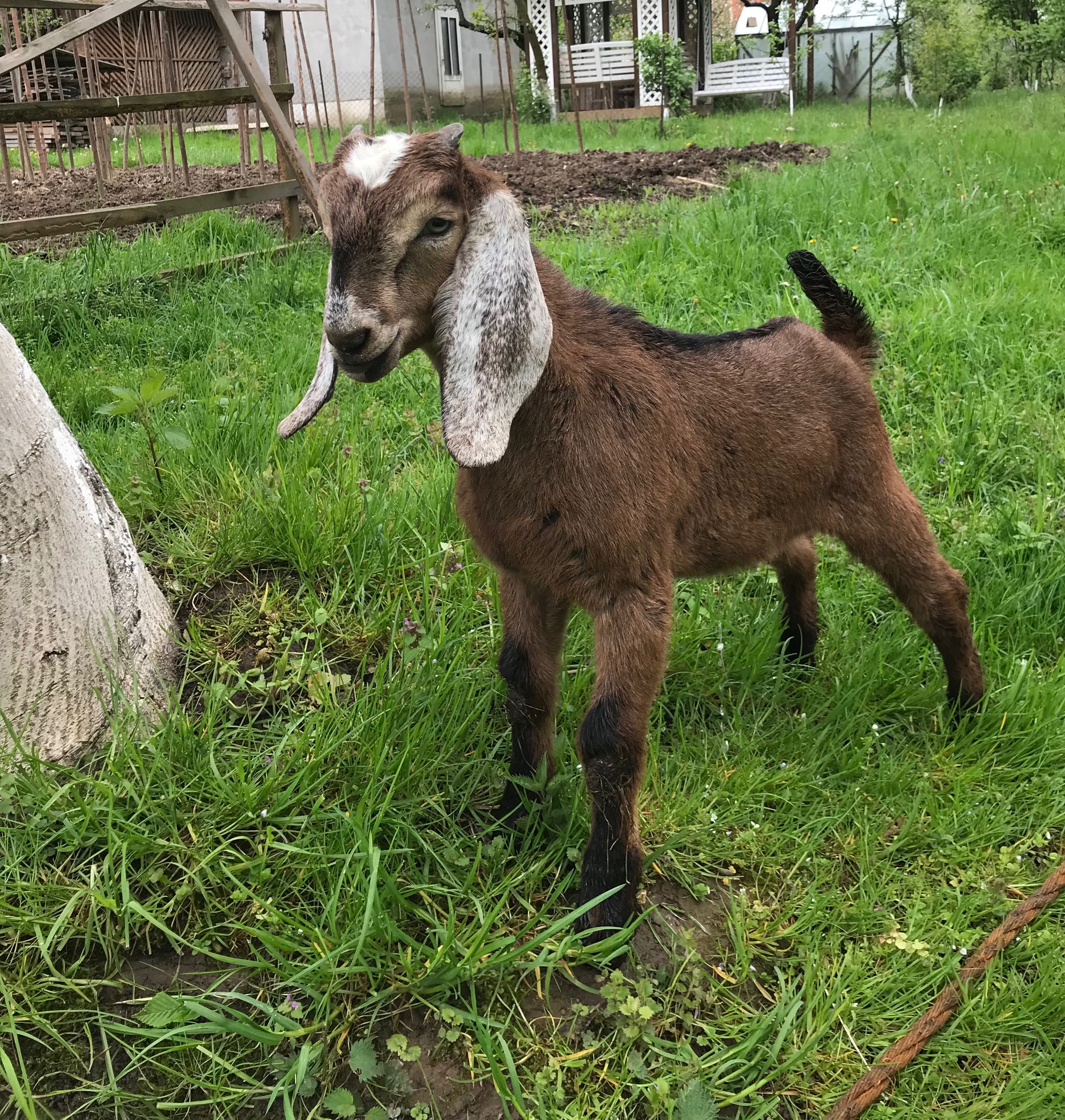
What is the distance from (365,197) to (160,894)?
5.07ft

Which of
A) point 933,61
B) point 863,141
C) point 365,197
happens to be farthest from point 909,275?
point 933,61

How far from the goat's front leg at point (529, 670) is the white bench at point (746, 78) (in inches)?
769

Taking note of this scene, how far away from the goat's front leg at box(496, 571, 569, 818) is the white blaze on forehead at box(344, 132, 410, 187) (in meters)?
0.99

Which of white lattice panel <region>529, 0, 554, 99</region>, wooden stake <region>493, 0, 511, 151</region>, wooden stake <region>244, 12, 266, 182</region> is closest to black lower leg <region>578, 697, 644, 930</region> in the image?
wooden stake <region>244, 12, 266, 182</region>

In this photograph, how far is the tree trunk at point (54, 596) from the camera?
2.21 m

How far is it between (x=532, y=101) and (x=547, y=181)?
12165 mm

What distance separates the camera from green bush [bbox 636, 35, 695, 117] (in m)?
16.3

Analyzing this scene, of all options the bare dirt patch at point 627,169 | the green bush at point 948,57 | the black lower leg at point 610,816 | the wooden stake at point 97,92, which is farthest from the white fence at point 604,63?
the black lower leg at point 610,816

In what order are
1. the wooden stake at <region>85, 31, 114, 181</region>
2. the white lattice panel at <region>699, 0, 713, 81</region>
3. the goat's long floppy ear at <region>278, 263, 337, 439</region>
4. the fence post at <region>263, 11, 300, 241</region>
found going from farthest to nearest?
the white lattice panel at <region>699, 0, 713, 81</region>
the wooden stake at <region>85, 31, 114, 181</region>
the fence post at <region>263, 11, 300, 241</region>
the goat's long floppy ear at <region>278, 263, 337, 439</region>

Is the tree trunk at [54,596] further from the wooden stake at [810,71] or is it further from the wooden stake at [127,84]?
the wooden stake at [810,71]

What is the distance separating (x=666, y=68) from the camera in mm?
16312

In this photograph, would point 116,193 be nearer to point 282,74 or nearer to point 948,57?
point 282,74

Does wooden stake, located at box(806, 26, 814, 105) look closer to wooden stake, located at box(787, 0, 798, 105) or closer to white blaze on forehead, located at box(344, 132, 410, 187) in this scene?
wooden stake, located at box(787, 0, 798, 105)

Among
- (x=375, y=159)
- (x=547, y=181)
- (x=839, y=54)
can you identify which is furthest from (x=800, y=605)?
(x=839, y=54)
